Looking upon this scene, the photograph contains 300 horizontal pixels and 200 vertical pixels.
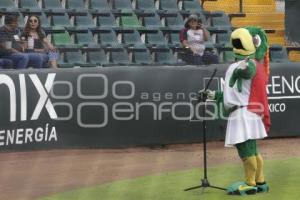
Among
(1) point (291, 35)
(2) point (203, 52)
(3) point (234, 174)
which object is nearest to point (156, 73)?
(2) point (203, 52)

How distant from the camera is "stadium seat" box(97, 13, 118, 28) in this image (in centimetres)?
1738

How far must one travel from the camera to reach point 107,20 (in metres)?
17.5

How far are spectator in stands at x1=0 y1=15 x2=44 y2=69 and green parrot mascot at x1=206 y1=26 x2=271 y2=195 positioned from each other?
15.6ft

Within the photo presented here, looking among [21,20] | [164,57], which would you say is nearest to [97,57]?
[164,57]

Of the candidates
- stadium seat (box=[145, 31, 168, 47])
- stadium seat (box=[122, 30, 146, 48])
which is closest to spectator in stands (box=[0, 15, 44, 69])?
stadium seat (box=[122, 30, 146, 48])

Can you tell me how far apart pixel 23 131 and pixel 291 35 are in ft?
28.4

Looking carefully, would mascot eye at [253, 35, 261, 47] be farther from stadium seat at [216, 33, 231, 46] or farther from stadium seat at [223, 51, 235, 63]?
stadium seat at [216, 33, 231, 46]

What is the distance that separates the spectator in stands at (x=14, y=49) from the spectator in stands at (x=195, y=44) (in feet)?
9.37

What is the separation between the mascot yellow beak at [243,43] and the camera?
9.02m

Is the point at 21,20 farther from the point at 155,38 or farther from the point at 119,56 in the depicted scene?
the point at 155,38

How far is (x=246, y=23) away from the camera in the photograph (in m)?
20.0

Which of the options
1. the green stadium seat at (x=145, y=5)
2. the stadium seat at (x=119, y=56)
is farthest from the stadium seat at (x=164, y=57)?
the green stadium seat at (x=145, y=5)

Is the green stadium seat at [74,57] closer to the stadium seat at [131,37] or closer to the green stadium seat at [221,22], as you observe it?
the stadium seat at [131,37]

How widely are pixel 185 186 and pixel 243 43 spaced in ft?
6.03
